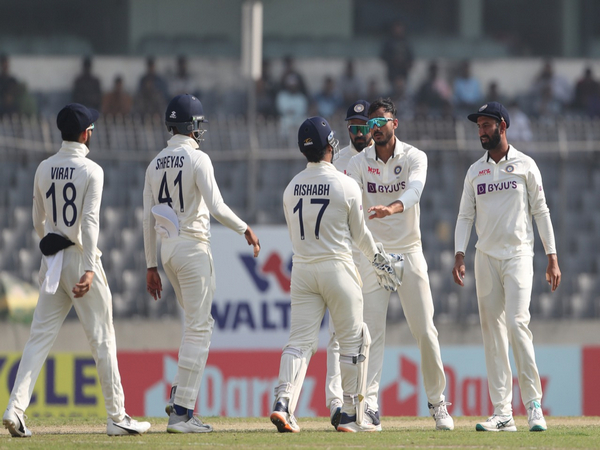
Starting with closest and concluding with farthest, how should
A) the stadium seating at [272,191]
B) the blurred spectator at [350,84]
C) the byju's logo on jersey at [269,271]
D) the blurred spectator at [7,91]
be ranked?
the byju's logo on jersey at [269,271]
the stadium seating at [272,191]
the blurred spectator at [7,91]
the blurred spectator at [350,84]

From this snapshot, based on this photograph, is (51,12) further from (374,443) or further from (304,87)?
(374,443)

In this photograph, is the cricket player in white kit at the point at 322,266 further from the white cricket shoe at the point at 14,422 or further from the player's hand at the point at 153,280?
the white cricket shoe at the point at 14,422

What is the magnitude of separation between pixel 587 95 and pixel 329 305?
1153 cm

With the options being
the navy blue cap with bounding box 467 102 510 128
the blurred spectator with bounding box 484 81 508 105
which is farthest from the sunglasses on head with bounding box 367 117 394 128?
the blurred spectator with bounding box 484 81 508 105

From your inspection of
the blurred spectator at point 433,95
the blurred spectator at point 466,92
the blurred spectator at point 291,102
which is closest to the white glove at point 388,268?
the blurred spectator at point 291,102

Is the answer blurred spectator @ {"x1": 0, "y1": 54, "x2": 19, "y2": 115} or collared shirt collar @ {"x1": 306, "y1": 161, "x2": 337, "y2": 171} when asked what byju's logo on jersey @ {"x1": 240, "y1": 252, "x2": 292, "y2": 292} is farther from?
collared shirt collar @ {"x1": 306, "y1": 161, "x2": 337, "y2": 171}

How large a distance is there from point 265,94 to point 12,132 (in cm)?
423

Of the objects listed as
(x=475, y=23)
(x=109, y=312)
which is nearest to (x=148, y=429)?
(x=109, y=312)

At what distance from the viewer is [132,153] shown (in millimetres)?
13617

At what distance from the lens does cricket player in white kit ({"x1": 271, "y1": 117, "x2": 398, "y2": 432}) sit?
6965 millimetres

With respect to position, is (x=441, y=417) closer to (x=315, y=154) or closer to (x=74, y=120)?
(x=315, y=154)

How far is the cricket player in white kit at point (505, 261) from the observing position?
291 inches

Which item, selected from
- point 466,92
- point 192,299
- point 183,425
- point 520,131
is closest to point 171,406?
point 183,425

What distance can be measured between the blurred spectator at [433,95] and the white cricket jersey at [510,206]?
30.4 ft
